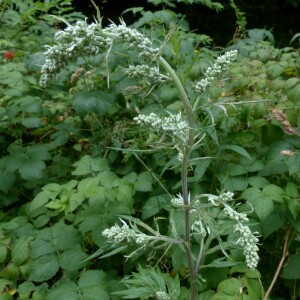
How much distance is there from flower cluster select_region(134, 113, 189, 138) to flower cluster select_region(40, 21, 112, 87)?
8.3 inches

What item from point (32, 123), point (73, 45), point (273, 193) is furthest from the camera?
point (32, 123)

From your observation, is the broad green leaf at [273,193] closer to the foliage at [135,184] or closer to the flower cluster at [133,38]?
the foliage at [135,184]

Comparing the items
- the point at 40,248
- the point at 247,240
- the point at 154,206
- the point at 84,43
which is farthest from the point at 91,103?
the point at 247,240

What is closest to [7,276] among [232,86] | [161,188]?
[161,188]

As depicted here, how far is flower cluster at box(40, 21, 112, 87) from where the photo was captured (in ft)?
3.96

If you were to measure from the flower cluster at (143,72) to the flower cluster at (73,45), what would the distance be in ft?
0.29

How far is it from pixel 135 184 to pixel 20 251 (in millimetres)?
580

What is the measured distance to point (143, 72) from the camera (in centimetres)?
131

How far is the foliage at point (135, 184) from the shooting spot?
1907mm

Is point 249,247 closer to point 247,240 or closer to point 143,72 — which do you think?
point 247,240

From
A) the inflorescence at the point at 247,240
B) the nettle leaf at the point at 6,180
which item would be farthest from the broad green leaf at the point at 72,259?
the inflorescence at the point at 247,240

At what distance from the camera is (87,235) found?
89.7 inches

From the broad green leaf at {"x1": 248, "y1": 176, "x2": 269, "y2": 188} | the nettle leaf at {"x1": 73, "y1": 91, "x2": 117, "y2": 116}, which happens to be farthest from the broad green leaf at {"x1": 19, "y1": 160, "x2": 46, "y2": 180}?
the broad green leaf at {"x1": 248, "y1": 176, "x2": 269, "y2": 188}

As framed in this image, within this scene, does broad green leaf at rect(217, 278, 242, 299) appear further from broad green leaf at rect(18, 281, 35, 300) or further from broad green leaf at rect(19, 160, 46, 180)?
broad green leaf at rect(19, 160, 46, 180)
